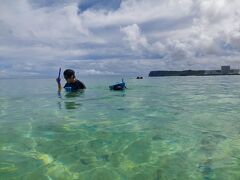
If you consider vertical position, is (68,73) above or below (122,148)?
above

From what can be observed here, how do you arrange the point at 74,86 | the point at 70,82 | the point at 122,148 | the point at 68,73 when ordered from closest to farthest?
the point at 122,148, the point at 68,73, the point at 70,82, the point at 74,86

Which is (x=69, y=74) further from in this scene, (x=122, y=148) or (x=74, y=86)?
(x=122, y=148)

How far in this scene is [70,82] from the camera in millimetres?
20125

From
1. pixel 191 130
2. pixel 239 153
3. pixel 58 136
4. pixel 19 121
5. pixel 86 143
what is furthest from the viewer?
pixel 19 121

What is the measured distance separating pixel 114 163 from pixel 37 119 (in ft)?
19.2

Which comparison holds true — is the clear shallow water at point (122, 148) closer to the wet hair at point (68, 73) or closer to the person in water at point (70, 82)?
the wet hair at point (68, 73)

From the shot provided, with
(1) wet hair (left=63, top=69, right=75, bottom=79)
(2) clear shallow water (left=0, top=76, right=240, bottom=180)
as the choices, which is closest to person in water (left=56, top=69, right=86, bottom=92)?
(1) wet hair (left=63, top=69, right=75, bottom=79)

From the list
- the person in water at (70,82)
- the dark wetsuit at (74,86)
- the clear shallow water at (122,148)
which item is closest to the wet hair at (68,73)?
the person in water at (70,82)

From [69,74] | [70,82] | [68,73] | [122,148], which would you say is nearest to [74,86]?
[70,82]

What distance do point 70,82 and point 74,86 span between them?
712 millimetres

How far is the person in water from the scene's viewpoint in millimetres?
18906

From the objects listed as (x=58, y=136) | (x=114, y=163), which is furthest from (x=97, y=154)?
(x=58, y=136)

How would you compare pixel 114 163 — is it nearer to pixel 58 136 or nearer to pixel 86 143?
pixel 86 143

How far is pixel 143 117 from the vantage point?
1036 centimetres
